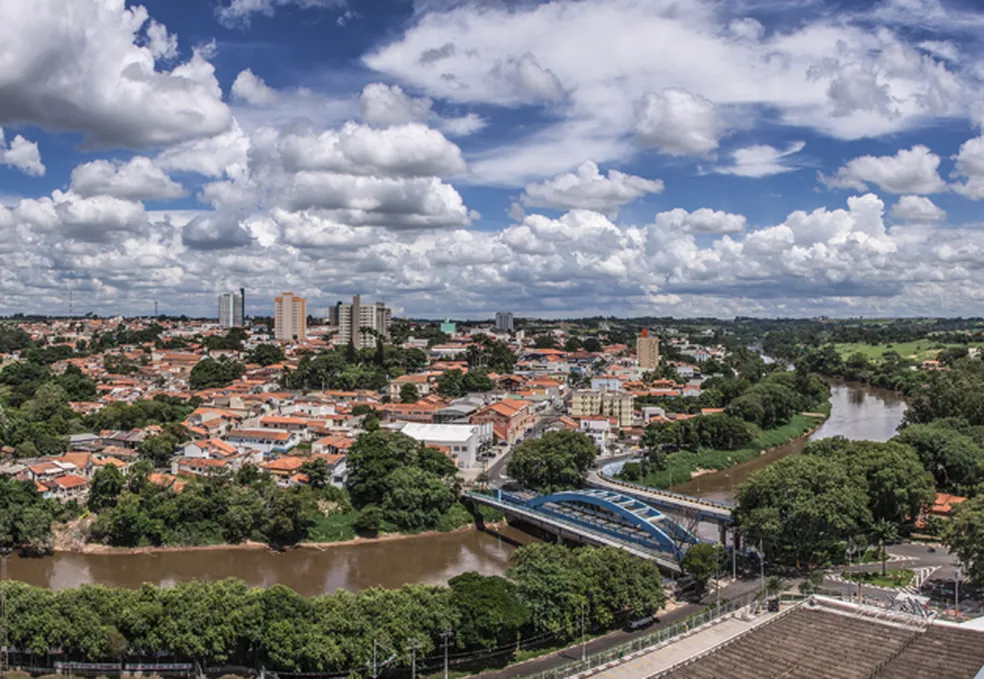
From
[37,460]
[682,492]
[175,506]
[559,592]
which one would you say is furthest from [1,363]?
[559,592]

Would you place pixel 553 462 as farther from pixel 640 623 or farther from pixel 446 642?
pixel 446 642

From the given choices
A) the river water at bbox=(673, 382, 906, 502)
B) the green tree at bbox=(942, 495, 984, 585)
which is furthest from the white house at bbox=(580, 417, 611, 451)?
the green tree at bbox=(942, 495, 984, 585)

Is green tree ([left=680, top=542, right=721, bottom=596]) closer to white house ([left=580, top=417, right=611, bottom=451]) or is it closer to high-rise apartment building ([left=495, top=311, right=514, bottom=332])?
white house ([left=580, top=417, right=611, bottom=451])

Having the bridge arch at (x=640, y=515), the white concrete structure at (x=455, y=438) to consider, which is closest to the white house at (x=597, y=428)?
the white concrete structure at (x=455, y=438)

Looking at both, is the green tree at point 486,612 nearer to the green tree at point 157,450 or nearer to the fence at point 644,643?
the fence at point 644,643

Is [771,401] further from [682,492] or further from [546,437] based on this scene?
[546,437]
